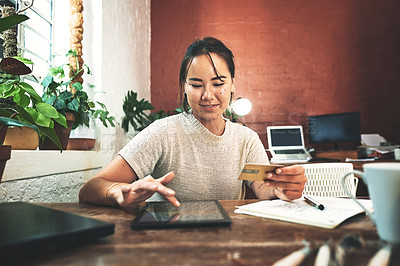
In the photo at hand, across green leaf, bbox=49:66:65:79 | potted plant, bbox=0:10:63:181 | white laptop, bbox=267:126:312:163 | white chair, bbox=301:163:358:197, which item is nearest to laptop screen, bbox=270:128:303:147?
white laptop, bbox=267:126:312:163

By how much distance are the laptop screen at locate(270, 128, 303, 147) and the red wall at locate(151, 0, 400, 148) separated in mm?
265

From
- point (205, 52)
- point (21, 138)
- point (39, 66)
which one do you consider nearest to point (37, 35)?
point (39, 66)

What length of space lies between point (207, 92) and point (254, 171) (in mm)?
555

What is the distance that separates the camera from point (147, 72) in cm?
328

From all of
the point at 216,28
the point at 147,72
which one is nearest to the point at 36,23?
the point at 147,72

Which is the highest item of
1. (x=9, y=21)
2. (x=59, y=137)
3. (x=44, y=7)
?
(x=44, y=7)

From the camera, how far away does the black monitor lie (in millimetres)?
2777

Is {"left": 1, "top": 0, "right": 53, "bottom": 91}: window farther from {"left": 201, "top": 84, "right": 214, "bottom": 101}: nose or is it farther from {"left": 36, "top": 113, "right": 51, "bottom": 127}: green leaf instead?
{"left": 201, "top": 84, "right": 214, "bottom": 101}: nose

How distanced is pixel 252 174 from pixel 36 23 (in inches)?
63.8

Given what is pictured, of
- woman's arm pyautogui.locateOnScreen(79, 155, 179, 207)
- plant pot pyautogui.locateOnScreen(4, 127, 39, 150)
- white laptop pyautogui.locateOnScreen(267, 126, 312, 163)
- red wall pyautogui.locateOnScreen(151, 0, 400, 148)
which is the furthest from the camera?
red wall pyautogui.locateOnScreen(151, 0, 400, 148)

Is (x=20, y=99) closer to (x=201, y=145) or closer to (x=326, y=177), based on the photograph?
(x=201, y=145)

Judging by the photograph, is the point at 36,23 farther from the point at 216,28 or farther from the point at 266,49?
the point at 266,49

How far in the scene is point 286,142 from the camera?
2.88 metres

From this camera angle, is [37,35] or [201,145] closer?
[201,145]
